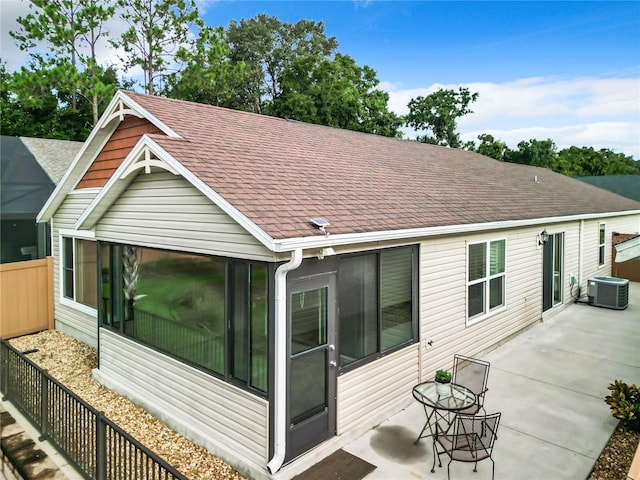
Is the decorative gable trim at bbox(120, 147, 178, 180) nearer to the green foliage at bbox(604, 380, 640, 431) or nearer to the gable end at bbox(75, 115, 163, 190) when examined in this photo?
the gable end at bbox(75, 115, 163, 190)

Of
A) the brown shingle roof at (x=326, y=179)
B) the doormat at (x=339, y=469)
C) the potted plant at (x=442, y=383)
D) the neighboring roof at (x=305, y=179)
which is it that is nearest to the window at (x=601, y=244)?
the brown shingle roof at (x=326, y=179)

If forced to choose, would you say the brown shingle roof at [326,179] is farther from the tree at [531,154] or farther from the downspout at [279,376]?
the tree at [531,154]

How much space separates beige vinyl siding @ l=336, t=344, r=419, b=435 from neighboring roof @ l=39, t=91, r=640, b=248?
1824 mm

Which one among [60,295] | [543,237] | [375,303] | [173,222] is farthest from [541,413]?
[60,295]

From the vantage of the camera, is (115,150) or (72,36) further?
(72,36)

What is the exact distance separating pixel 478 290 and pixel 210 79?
23.1m

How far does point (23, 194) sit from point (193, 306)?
9973 millimetres

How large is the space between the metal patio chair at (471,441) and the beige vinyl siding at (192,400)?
1.98 m

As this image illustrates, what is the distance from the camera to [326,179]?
7.09 meters

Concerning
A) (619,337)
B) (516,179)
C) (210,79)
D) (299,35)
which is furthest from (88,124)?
(619,337)

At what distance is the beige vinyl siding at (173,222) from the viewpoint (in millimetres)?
4969

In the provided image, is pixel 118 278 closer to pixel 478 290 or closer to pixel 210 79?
pixel 478 290

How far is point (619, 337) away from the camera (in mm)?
9633

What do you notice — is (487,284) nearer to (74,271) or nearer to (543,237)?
(543,237)
